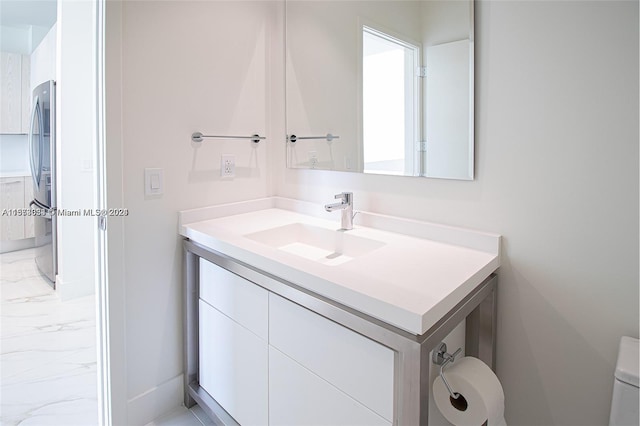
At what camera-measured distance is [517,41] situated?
1202 mm

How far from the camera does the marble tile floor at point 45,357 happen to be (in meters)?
1.76

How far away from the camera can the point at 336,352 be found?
3.49ft

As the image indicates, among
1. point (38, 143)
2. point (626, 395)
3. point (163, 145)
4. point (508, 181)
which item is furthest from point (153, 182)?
point (38, 143)

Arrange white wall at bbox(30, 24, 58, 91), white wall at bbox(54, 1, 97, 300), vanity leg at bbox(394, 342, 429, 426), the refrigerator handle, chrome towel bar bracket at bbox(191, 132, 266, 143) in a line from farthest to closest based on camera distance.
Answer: white wall at bbox(30, 24, 58, 91) → the refrigerator handle → white wall at bbox(54, 1, 97, 300) → chrome towel bar bracket at bbox(191, 132, 266, 143) → vanity leg at bbox(394, 342, 429, 426)

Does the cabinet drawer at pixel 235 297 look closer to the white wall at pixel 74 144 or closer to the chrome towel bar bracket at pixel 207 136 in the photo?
the chrome towel bar bracket at pixel 207 136

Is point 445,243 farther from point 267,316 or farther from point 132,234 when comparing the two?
point 132,234

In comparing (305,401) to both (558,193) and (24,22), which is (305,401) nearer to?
(558,193)

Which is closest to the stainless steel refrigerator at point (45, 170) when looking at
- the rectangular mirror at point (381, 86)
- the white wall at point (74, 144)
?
the white wall at point (74, 144)

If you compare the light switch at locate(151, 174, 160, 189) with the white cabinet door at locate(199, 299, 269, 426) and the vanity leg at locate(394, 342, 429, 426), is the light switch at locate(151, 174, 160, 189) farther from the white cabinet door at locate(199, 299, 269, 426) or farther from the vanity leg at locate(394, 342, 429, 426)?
the vanity leg at locate(394, 342, 429, 426)

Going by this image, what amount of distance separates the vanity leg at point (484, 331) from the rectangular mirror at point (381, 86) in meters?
0.43

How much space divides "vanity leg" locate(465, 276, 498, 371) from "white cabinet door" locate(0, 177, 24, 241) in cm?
456

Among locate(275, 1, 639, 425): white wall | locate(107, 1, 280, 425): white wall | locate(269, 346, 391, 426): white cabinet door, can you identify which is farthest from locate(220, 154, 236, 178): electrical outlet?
locate(275, 1, 639, 425): white wall

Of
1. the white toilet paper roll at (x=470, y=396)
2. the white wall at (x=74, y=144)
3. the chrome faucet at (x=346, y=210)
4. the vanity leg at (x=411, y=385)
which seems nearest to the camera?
the vanity leg at (x=411, y=385)

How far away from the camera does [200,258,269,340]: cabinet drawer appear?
1.33m
